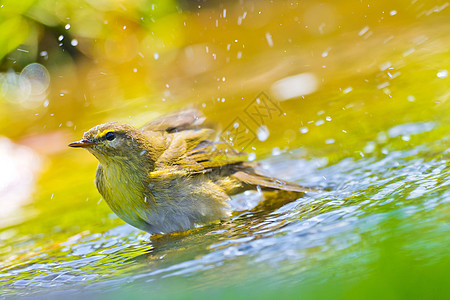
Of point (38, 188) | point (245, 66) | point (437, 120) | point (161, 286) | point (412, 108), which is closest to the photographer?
point (161, 286)

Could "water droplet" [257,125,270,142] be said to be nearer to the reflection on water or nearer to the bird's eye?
the reflection on water

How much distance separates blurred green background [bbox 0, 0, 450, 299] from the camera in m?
2.69

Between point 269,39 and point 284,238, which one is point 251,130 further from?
point 269,39

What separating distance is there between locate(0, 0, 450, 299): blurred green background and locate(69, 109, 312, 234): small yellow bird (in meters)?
0.21

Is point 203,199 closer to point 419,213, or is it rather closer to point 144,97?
point 419,213

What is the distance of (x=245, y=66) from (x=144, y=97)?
1562mm

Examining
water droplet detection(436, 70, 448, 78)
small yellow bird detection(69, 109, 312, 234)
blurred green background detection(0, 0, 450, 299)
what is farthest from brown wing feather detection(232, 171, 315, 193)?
water droplet detection(436, 70, 448, 78)

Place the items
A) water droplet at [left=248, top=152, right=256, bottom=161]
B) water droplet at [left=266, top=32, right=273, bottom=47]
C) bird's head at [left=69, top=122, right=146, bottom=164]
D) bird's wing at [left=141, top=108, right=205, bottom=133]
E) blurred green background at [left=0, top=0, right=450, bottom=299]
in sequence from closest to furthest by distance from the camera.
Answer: blurred green background at [left=0, top=0, right=450, bottom=299], bird's head at [left=69, top=122, right=146, bottom=164], bird's wing at [left=141, top=108, right=205, bottom=133], water droplet at [left=248, top=152, right=256, bottom=161], water droplet at [left=266, top=32, right=273, bottom=47]

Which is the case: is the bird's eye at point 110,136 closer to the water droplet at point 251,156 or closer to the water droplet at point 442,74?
the water droplet at point 251,156

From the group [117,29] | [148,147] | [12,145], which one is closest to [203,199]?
[148,147]

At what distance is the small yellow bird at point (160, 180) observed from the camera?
3834 mm

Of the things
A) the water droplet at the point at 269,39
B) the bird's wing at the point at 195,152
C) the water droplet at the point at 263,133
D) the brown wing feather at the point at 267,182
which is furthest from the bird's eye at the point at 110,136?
the water droplet at the point at 269,39

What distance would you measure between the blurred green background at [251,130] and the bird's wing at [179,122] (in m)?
0.81

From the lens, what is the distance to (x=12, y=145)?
7.06m
